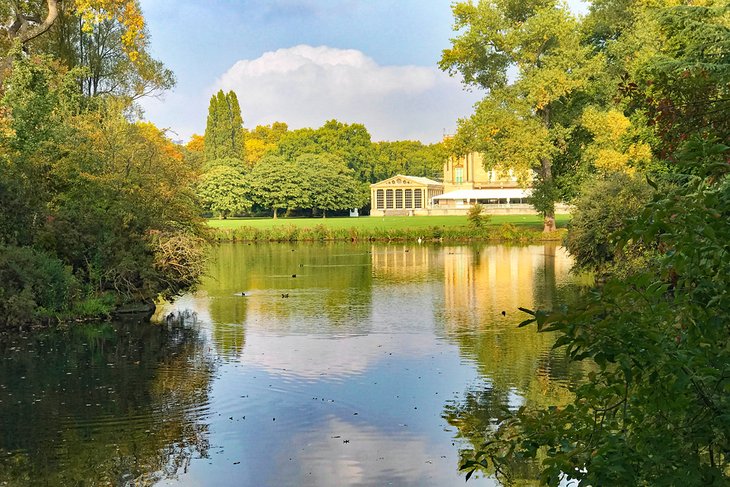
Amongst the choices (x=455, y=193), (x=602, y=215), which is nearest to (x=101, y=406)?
(x=602, y=215)

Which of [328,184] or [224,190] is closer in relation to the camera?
[224,190]

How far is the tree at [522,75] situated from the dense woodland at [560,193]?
0.43 feet

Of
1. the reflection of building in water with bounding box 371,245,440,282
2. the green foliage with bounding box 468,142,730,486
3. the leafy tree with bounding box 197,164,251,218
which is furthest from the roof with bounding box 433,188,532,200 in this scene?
the green foliage with bounding box 468,142,730,486

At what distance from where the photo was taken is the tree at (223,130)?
103 m

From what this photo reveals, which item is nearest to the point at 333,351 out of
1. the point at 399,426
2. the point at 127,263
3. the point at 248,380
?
the point at 248,380

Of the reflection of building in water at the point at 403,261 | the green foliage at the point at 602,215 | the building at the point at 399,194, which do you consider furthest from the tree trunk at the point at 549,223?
the building at the point at 399,194

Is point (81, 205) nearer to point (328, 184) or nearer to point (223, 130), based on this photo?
point (328, 184)

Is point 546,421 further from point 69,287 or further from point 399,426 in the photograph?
point 69,287

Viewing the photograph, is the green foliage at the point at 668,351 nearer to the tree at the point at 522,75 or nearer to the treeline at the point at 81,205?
the treeline at the point at 81,205

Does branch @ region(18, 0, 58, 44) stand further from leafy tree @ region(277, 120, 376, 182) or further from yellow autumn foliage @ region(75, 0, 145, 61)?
leafy tree @ region(277, 120, 376, 182)

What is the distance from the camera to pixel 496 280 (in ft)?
107

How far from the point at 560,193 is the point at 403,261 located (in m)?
16.7

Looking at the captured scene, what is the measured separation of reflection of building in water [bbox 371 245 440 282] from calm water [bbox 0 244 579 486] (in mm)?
7937

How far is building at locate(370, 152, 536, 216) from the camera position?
92000 millimetres
